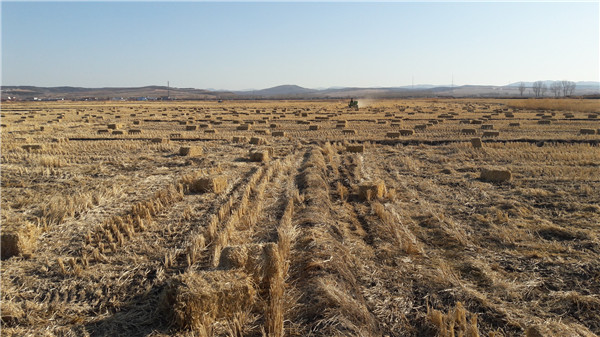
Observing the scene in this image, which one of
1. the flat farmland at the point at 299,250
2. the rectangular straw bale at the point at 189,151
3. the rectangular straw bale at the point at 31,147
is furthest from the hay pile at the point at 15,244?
the rectangular straw bale at the point at 31,147

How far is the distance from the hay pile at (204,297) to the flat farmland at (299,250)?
18 millimetres

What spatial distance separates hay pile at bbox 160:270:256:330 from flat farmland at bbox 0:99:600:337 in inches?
0.7

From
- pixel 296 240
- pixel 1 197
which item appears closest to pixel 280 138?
pixel 1 197

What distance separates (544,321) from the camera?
15.8 ft

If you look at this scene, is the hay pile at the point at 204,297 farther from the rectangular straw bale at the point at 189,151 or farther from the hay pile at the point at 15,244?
the rectangular straw bale at the point at 189,151

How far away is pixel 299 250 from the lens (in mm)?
6773

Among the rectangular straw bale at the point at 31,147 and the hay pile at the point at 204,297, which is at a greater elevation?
the rectangular straw bale at the point at 31,147

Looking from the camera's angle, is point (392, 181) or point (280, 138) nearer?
point (392, 181)

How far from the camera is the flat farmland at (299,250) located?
15.9 ft

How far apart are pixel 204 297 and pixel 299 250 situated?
236 cm

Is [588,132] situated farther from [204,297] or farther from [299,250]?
[204,297]

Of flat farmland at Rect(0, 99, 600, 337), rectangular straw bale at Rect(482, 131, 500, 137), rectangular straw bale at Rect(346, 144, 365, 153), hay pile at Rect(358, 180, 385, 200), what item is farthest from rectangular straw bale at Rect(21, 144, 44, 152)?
rectangular straw bale at Rect(482, 131, 500, 137)

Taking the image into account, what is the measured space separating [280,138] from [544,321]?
19.9 meters

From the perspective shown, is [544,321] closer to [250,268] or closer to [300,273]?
Result: [300,273]
